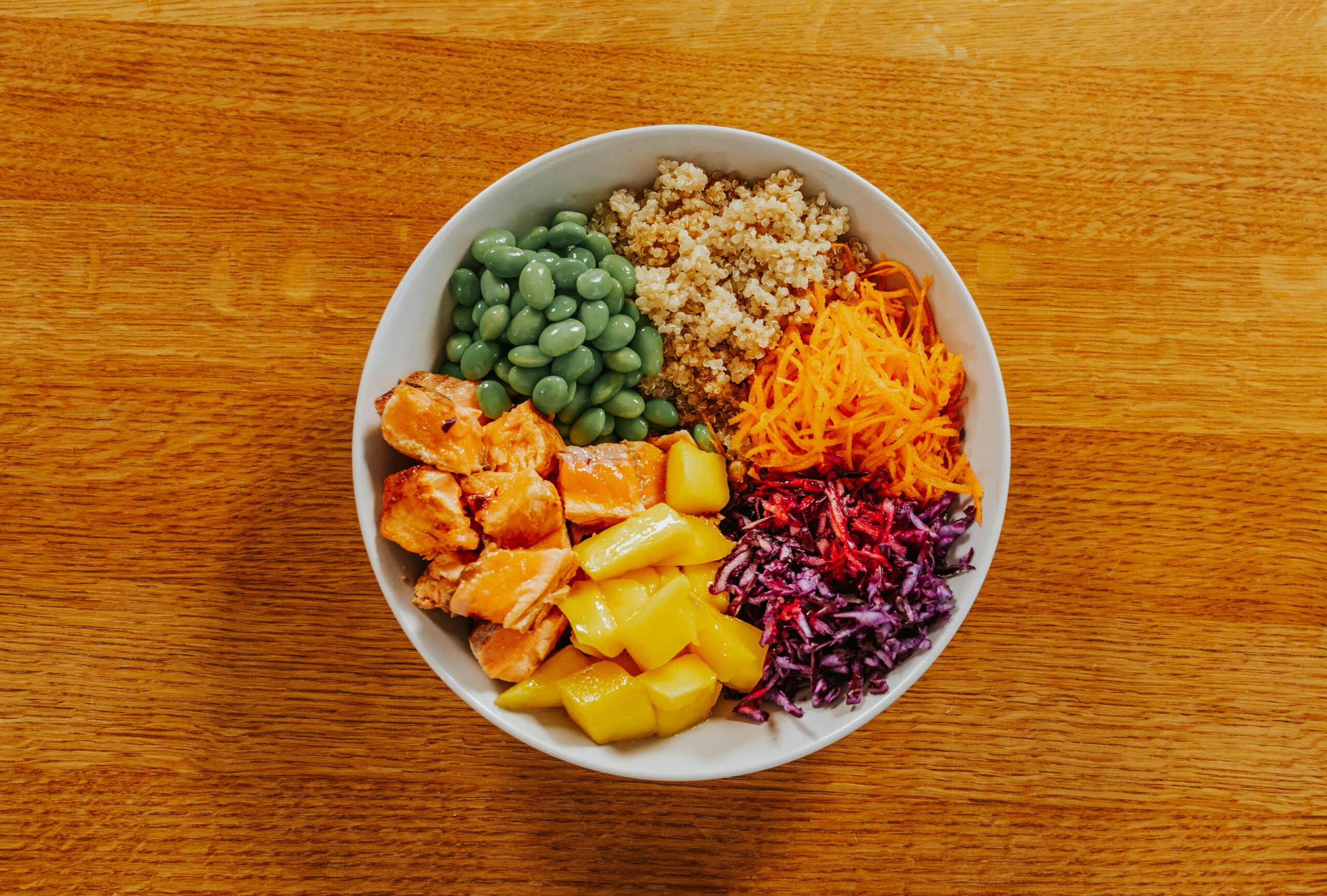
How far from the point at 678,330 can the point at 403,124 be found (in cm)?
100

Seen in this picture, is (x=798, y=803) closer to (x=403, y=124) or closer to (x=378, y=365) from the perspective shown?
(x=378, y=365)

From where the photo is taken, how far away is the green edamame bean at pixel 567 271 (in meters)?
1.90

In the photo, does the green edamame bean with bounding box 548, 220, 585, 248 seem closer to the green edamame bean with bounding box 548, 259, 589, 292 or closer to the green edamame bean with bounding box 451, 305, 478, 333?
the green edamame bean with bounding box 548, 259, 589, 292

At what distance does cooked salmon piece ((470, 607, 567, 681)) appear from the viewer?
72.4 inches

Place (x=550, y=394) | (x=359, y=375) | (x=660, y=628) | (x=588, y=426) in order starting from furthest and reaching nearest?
(x=359, y=375), (x=588, y=426), (x=550, y=394), (x=660, y=628)

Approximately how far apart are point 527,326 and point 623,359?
241 millimetres

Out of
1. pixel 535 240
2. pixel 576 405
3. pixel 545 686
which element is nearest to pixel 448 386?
pixel 576 405

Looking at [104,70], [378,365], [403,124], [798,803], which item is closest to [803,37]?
[403,124]

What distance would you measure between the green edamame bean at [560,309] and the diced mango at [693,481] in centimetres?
41

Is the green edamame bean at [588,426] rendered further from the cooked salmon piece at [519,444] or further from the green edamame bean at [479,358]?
Result: the green edamame bean at [479,358]

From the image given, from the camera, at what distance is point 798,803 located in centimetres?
225

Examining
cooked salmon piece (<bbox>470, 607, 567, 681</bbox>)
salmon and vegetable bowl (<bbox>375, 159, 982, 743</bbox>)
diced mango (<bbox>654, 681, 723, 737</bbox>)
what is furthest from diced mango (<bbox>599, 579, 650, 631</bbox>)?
diced mango (<bbox>654, 681, 723, 737</bbox>)

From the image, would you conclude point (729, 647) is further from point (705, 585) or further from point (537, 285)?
point (537, 285)

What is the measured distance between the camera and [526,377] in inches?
75.2
